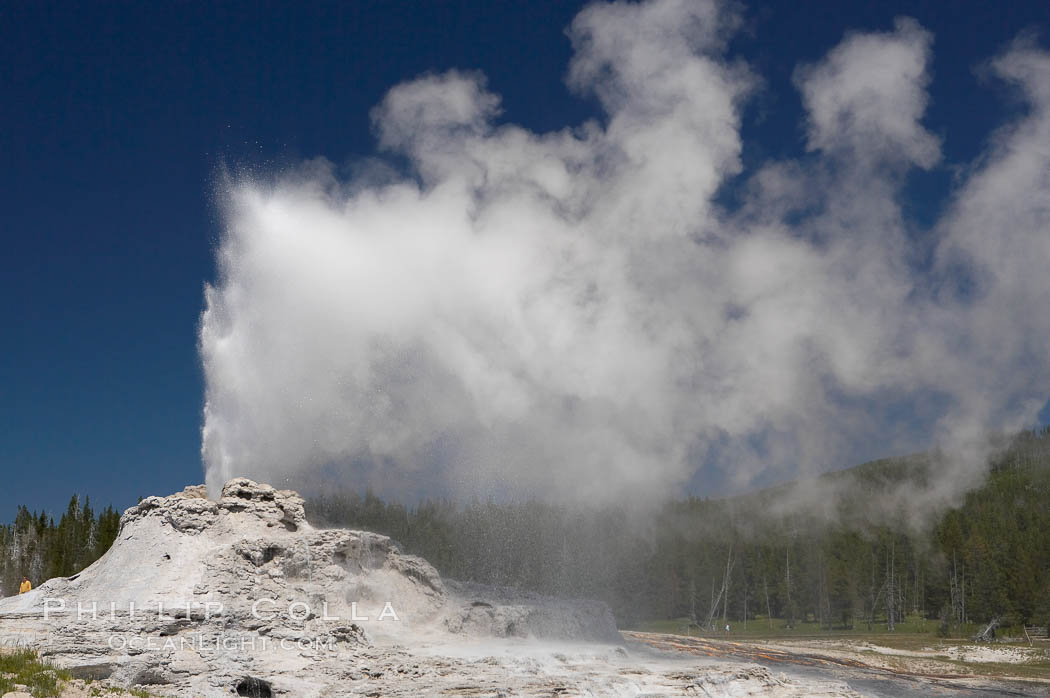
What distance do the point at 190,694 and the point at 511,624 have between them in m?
13.9

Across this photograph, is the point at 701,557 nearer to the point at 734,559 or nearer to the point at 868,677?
the point at 734,559

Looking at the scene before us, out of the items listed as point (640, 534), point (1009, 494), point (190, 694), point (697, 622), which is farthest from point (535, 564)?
point (1009, 494)

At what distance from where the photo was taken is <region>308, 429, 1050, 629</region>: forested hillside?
2566 inches

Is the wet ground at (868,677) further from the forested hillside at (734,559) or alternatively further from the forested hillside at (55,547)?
the forested hillside at (55,547)

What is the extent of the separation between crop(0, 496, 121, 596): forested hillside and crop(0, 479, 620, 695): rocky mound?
4703 cm

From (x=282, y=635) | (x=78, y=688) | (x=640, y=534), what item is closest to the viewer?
(x=78, y=688)

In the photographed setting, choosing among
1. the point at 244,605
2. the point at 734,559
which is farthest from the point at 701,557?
the point at 244,605

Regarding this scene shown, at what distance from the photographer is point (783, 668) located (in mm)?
32938

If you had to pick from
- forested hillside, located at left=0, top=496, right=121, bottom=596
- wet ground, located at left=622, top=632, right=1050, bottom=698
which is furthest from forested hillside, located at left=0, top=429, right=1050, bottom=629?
wet ground, located at left=622, top=632, right=1050, bottom=698

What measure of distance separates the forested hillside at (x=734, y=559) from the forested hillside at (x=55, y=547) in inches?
1297

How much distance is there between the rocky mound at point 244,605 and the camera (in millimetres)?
Result: 21469

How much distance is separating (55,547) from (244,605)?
59.0 m

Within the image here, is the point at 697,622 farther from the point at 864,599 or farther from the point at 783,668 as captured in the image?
the point at 783,668

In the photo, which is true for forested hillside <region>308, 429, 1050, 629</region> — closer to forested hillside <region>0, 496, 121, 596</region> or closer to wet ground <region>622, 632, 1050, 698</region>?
wet ground <region>622, 632, 1050, 698</region>
